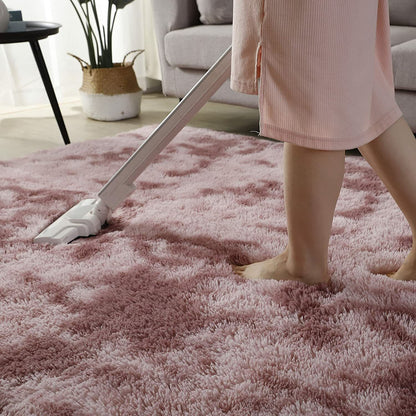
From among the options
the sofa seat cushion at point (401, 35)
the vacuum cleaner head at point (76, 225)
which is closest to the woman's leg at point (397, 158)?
the vacuum cleaner head at point (76, 225)

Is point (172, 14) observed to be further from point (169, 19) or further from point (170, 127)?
point (170, 127)

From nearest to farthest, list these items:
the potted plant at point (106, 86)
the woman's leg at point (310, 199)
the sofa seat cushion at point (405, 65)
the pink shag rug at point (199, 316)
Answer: the pink shag rug at point (199, 316), the woman's leg at point (310, 199), the sofa seat cushion at point (405, 65), the potted plant at point (106, 86)

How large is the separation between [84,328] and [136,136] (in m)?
1.24

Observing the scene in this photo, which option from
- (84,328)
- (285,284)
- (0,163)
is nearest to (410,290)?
(285,284)

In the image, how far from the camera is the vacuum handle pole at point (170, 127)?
41.6 inches

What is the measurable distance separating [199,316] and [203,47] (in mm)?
1428

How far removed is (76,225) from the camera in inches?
46.6

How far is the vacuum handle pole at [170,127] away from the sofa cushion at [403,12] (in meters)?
1.21

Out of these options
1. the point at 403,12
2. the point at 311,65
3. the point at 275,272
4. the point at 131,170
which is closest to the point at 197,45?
the point at 403,12

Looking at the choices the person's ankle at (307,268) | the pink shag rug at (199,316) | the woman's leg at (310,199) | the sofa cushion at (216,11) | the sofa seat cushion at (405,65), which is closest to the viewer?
the pink shag rug at (199,316)

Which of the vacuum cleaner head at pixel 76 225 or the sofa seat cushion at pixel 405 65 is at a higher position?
the sofa seat cushion at pixel 405 65

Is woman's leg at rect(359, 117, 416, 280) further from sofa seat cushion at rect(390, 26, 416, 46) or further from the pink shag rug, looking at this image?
sofa seat cushion at rect(390, 26, 416, 46)

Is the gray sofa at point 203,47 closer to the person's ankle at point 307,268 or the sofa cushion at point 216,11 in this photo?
the sofa cushion at point 216,11

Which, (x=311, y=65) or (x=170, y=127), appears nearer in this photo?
(x=311, y=65)
